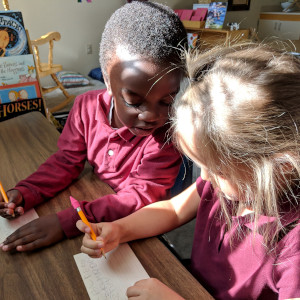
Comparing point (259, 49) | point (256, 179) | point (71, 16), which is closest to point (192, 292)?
point (256, 179)

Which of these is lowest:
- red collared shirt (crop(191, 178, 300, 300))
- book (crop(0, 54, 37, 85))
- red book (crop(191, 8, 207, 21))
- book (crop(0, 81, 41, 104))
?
red collared shirt (crop(191, 178, 300, 300))

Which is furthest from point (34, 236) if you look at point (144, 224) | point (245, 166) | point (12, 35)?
point (12, 35)

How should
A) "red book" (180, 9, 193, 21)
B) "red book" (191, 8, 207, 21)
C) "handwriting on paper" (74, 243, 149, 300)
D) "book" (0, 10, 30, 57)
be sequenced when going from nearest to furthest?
"handwriting on paper" (74, 243, 149, 300) → "book" (0, 10, 30, 57) → "red book" (191, 8, 207, 21) → "red book" (180, 9, 193, 21)

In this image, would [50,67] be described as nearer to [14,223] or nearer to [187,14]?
[187,14]

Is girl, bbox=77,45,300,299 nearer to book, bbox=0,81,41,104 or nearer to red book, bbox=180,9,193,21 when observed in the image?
book, bbox=0,81,41,104

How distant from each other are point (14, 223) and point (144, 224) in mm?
334

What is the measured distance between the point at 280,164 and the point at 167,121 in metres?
0.33

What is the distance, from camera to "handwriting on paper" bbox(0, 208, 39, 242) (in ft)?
2.39

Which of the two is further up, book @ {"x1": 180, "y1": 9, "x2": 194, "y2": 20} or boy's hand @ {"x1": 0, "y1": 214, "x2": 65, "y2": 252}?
book @ {"x1": 180, "y1": 9, "x2": 194, "y2": 20}

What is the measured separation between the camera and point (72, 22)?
11.9ft

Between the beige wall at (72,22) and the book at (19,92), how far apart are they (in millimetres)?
2075

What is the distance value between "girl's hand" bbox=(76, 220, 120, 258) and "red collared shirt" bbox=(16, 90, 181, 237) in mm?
78

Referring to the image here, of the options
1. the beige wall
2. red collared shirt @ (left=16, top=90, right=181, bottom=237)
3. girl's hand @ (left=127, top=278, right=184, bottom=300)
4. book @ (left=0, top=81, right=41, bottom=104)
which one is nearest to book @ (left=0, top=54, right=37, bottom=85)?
book @ (left=0, top=81, right=41, bottom=104)

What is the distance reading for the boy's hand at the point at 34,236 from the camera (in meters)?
0.67
